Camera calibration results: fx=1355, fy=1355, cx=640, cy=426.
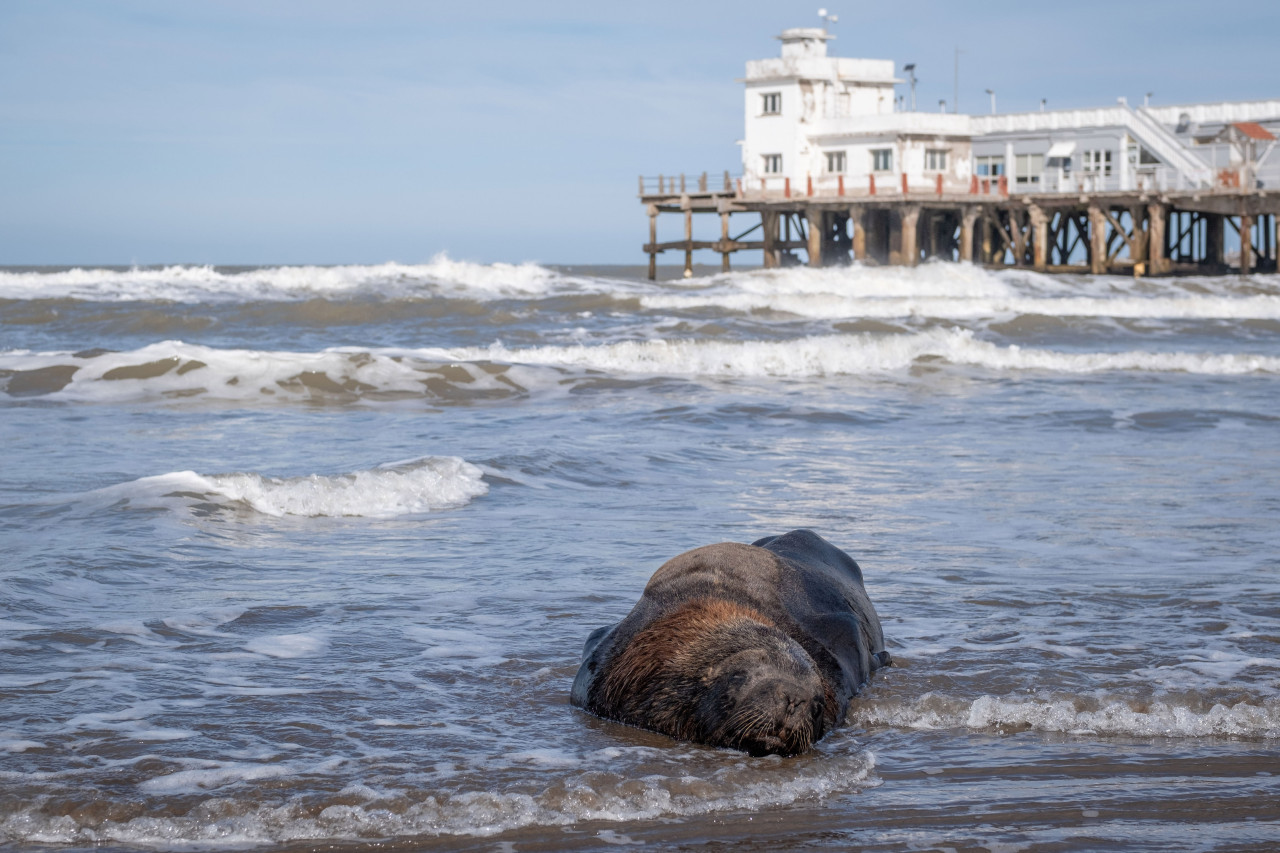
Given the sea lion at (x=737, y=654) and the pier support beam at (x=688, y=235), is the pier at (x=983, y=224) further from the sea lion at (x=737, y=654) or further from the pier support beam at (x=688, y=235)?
the sea lion at (x=737, y=654)

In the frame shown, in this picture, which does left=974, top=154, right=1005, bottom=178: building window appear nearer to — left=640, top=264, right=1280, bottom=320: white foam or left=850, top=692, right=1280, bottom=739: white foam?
left=640, top=264, right=1280, bottom=320: white foam

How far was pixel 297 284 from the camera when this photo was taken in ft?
122

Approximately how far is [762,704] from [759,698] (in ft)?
0.07

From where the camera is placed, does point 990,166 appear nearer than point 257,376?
No

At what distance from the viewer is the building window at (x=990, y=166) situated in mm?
52500

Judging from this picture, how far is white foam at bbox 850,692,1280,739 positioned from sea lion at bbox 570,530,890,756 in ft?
0.72

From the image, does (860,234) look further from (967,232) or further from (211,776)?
(211,776)

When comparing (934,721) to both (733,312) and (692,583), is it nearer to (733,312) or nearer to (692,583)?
(692,583)

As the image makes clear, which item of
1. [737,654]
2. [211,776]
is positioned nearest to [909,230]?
[737,654]

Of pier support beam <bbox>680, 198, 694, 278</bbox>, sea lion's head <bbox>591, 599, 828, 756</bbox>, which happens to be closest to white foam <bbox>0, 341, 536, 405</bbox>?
sea lion's head <bbox>591, 599, 828, 756</bbox>

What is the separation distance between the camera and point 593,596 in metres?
6.45

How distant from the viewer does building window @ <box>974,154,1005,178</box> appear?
172ft

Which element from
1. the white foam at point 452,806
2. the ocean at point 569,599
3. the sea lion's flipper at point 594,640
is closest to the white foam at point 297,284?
the ocean at point 569,599

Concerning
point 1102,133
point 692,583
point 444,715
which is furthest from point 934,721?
point 1102,133
